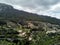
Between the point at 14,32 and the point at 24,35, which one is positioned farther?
the point at 14,32

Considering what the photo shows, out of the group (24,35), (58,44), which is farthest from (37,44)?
(24,35)

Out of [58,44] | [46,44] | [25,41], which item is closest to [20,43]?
[25,41]

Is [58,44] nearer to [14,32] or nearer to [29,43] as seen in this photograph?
[29,43]

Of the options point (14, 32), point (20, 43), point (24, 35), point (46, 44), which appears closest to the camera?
point (46, 44)

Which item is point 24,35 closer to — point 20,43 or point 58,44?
point 20,43

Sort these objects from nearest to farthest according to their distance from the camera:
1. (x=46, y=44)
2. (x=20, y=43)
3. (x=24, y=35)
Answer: (x=46, y=44), (x=20, y=43), (x=24, y=35)

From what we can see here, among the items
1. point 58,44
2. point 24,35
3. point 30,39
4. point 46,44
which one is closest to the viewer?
point 58,44

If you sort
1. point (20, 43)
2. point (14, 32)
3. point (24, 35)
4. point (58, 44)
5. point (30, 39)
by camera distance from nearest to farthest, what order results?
point (58, 44)
point (20, 43)
point (30, 39)
point (24, 35)
point (14, 32)

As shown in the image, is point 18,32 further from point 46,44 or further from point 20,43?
point 46,44

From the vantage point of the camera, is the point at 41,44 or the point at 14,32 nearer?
the point at 41,44
